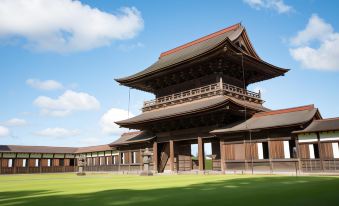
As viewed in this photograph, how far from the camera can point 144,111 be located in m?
31.8

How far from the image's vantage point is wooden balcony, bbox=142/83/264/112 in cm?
2531

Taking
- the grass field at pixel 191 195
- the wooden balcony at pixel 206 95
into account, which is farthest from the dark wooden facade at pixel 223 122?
the grass field at pixel 191 195

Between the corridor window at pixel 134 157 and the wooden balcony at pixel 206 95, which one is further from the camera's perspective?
the corridor window at pixel 134 157

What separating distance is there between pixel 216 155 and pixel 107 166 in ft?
58.5

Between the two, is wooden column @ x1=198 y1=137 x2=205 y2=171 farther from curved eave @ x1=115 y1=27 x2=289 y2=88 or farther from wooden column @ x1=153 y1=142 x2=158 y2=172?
curved eave @ x1=115 y1=27 x2=289 y2=88

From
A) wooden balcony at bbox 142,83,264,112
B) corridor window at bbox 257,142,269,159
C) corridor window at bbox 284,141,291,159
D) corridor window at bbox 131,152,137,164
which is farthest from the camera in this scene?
corridor window at bbox 131,152,137,164

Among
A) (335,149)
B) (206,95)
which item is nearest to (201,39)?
(206,95)

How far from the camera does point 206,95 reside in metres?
26.0

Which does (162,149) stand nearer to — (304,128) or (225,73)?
(225,73)

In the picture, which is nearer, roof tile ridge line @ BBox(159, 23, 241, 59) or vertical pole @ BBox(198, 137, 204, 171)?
vertical pole @ BBox(198, 137, 204, 171)

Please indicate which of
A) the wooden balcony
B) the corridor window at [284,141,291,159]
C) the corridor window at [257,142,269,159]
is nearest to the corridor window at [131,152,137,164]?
the wooden balcony

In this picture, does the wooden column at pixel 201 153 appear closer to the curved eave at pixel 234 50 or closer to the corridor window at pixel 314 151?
the curved eave at pixel 234 50

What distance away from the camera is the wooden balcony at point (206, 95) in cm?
2531

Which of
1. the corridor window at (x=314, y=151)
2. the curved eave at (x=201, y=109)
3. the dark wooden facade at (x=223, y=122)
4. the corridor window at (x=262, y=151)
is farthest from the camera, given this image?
the curved eave at (x=201, y=109)
